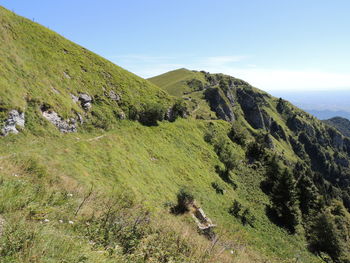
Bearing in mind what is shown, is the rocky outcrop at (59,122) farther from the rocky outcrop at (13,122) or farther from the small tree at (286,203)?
the small tree at (286,203)

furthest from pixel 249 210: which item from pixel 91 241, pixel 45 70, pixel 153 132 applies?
pixel 45 70

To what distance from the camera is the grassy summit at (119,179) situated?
21.4 ft

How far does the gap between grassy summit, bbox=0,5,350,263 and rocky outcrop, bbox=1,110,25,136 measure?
0.49 m

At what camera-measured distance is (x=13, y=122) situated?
25.6 metres

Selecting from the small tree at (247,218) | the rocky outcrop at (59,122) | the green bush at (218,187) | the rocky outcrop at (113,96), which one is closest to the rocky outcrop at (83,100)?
the rocky outcrop at (113,96)

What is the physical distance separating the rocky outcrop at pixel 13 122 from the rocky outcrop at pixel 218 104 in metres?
132

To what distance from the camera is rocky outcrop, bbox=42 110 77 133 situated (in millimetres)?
31945

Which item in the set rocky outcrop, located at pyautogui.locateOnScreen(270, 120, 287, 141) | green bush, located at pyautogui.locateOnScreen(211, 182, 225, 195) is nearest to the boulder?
green bush, located at pyautogui.locateOnScreen(211, 182, 225, 195)

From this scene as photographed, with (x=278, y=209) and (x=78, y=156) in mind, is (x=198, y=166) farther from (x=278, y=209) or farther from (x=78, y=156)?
(x=78, y=156)

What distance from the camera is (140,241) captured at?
6.82 m

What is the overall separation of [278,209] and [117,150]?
36412mm

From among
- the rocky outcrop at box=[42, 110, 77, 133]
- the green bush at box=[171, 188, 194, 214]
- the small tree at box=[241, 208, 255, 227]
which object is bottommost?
the small tree at box=[241, 208, 255, 227]

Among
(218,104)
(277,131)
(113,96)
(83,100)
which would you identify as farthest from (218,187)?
(277,131)

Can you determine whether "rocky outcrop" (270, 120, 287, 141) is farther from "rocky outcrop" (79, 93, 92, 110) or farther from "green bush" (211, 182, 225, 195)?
"rocky outcrop" (79, 93, 92, 110)
